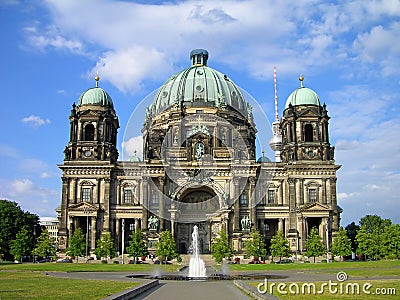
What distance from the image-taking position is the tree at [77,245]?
7319 cm

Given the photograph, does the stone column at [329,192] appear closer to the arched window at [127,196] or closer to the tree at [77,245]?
the arched window at [127,196]

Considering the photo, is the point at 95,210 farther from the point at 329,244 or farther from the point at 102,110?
the point at 329,244

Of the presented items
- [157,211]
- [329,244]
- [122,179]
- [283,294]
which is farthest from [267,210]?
[283,294]

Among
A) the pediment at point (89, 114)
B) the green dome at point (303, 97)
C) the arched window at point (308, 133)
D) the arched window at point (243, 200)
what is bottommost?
the arched window at point (243, 200)

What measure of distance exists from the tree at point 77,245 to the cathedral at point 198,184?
9.97ft

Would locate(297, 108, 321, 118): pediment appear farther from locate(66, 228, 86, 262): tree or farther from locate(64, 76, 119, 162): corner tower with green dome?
locate(66, 228, 86, 262): tree

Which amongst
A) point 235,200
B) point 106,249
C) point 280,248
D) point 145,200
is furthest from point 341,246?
point 106,249

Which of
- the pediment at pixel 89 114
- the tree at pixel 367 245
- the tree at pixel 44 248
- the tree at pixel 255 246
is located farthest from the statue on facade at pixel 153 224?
the tree at pixel 367 245

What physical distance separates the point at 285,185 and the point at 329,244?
12005 mm

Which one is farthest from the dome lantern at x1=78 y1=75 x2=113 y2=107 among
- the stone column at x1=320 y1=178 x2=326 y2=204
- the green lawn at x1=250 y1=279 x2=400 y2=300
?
the green lawn at x1=250 y1=279 x2=400 y2=300

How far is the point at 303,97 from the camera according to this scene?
88.4m

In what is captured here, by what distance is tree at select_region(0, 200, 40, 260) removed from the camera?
86.2 metres

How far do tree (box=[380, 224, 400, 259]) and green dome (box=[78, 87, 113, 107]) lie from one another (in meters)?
51.0

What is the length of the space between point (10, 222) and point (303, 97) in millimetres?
56441
